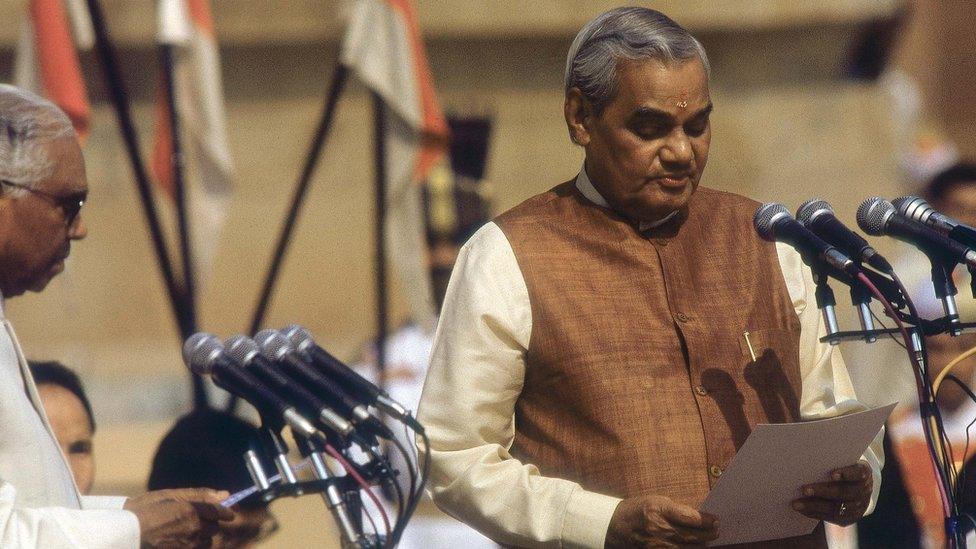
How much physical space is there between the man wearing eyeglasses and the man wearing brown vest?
62 centimetres

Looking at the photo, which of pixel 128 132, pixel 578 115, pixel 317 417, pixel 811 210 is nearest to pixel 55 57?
pixel 128 132

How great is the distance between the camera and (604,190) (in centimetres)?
407

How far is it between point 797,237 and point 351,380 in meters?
0.98

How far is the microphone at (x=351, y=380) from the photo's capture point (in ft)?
11.6

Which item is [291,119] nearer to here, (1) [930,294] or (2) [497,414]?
(1) [930,294]

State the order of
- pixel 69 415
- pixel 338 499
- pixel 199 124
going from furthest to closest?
pixel 199 124 → pixel 69 415 → pixel 338 499

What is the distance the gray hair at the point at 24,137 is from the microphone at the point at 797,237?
1.60 m

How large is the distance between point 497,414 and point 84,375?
6.51m

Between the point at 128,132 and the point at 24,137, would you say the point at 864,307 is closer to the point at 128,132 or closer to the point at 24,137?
the point at 24,137

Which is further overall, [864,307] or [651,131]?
[651,131]

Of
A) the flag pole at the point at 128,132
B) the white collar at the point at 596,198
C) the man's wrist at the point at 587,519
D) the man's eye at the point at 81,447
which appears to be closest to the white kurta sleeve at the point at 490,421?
the man's wrist at the point at 587,519

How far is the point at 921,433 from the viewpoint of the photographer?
22.8ft

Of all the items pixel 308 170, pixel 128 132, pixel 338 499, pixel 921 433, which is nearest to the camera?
pixel 338 499

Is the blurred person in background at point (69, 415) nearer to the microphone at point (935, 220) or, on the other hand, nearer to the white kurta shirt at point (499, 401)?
the white kurta shirt at point (499, 401)
